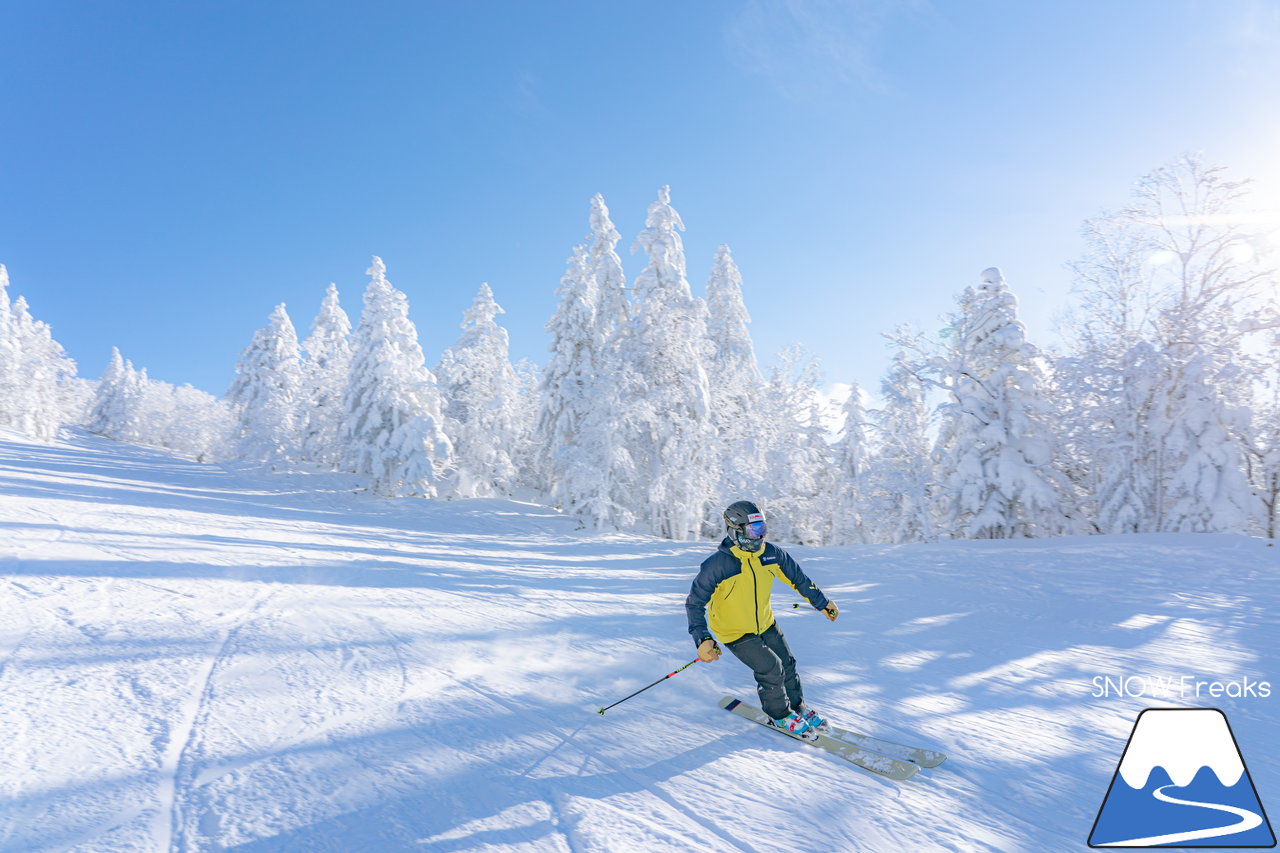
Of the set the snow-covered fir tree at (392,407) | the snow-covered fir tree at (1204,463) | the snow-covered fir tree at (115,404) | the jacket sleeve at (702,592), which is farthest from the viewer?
the snow-covered fir tree at (115,404)

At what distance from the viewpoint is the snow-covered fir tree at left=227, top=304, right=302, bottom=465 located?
37812 mm

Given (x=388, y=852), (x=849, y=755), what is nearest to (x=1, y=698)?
(x=388, y=852)

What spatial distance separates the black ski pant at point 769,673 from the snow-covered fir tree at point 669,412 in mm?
17333

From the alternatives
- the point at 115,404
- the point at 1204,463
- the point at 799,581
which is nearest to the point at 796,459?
the point at 1204,463

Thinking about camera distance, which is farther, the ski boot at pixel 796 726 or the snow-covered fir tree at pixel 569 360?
the snow-covered fir tree at pixel 569 360

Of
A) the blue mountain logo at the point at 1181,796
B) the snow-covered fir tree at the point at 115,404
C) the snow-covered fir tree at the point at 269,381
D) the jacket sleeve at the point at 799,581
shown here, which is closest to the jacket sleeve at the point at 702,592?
the jacket sleeve at the point at 799,581

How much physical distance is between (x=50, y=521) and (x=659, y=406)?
16.8m

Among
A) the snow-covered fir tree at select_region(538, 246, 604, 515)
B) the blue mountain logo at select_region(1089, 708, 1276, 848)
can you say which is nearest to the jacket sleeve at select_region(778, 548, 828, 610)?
the blue mountain logo at select_region(1089, 708, 1276, 848)

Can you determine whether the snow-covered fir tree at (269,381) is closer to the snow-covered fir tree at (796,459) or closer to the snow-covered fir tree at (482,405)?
the snow-covered fir tree at (482,405)

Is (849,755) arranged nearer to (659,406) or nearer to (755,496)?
(659,406)

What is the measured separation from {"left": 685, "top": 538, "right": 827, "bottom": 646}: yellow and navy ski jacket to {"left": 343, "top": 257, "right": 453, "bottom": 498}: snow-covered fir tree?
2494cm

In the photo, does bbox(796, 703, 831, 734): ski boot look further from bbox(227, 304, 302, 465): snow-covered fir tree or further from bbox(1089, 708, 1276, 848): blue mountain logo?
bbox(227, 304, 302, 465): snow-covered fir tree

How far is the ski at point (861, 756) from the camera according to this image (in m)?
4.09

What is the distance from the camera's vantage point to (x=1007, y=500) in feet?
61.9
